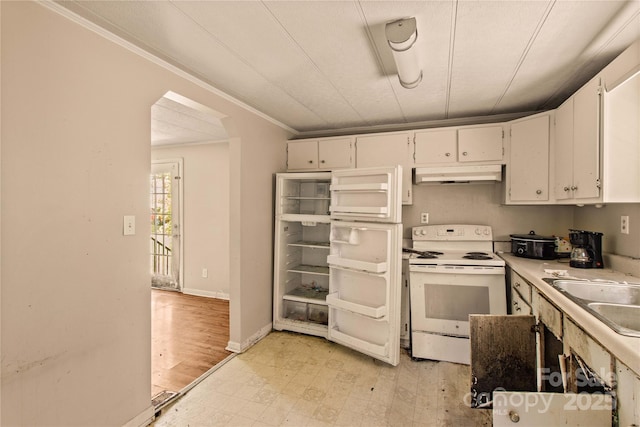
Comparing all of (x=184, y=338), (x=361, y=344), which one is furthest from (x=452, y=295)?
(x=184, y=338)

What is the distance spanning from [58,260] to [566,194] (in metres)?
3.14

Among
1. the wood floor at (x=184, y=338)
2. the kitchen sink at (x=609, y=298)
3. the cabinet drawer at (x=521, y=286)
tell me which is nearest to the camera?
the kitchen sink at (x=609, y=298)

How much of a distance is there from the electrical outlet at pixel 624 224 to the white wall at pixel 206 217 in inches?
158

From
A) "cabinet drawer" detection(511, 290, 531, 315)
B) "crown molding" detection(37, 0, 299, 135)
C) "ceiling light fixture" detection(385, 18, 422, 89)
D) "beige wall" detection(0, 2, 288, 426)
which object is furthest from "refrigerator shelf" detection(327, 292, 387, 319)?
"crown molding" detection(37, 0, 299, 135)

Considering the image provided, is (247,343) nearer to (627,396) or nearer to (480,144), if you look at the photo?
(627,396)

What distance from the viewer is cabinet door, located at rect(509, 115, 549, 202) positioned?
98.7 inches

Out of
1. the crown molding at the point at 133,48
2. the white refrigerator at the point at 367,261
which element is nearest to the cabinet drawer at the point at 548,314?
the white refrigerator at the point at 367,261

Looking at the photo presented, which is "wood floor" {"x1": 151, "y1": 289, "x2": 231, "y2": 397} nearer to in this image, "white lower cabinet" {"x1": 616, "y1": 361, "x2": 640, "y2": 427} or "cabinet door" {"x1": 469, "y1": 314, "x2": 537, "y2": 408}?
"cabinet door" {"x1": 469, "y1": 314, "x2": 537, "y2": 408}

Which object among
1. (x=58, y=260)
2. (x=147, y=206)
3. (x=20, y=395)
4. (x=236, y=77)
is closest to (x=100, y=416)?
(x=20, y=395)

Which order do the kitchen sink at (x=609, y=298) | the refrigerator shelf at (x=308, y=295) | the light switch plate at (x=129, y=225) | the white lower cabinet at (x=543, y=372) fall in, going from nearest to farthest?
the white lower cabinet at (x=543, y=372), the kitchen sink at (x=609, y=298), the light switch plate at (x=129, y=225), the refrigerator shelf at (x=308, y=295)

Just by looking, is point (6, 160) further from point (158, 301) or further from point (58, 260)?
point (158, 301)

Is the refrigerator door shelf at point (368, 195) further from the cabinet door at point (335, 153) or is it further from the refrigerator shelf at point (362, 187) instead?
the cabinet door at point (335, 153)

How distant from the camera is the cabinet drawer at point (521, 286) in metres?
2.06

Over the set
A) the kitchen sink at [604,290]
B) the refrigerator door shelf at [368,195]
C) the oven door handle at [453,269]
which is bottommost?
the oven door handle at [453,269]
